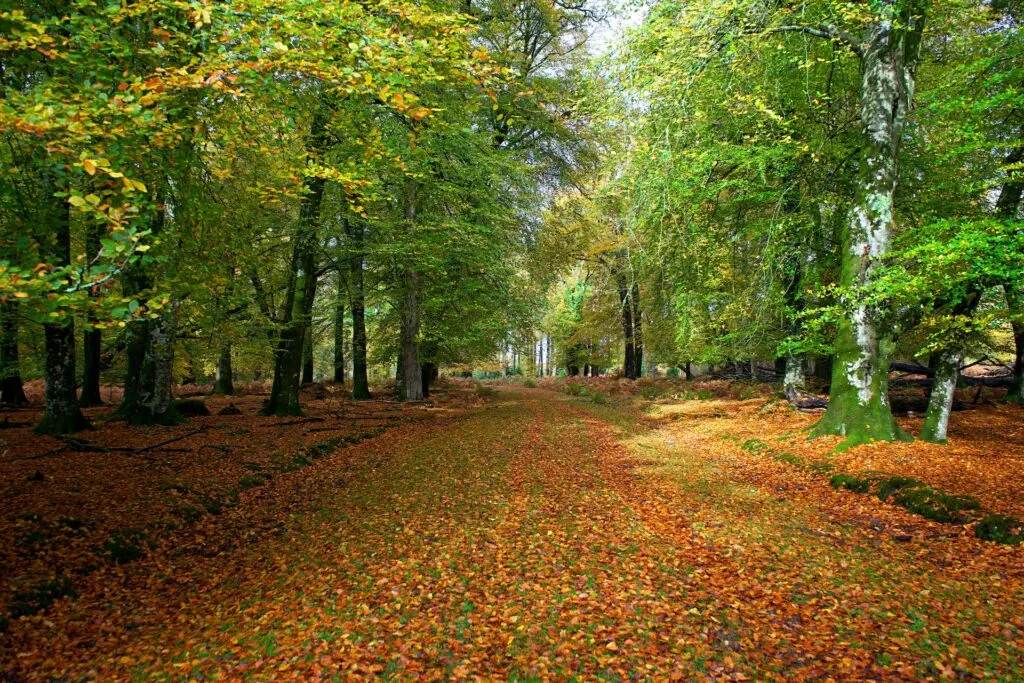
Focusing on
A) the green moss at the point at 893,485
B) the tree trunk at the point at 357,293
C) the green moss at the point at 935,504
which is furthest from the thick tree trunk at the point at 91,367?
the green moss at the point at 935,504

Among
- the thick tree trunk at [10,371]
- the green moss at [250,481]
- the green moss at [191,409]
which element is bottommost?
A: the green moss at [250,481]

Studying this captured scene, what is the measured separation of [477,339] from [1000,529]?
13878 mm

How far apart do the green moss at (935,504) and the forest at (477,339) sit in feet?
0.13

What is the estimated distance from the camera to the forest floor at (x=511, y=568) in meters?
3.61

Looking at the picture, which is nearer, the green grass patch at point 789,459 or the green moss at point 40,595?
the green moss at point 40,595

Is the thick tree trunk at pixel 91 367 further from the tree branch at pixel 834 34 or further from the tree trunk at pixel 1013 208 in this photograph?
the tree trunk at pixel 1013 208

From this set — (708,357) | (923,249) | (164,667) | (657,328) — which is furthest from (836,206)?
(164,667)

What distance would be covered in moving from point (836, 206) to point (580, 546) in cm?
964

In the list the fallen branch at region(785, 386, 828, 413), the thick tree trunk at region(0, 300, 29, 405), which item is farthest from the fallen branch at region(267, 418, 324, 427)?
the fallen branch at region(785, 386, 828, 413)

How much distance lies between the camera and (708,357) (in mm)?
16375

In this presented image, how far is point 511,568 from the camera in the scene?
5.07 metres

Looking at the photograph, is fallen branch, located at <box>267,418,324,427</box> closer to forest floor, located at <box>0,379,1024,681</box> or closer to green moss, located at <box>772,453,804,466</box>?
forest floor, located at <box>0,379,1024,681</box>

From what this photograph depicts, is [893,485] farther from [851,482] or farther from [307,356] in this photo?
[307,356]

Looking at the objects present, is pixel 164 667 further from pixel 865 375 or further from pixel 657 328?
pixel 657 328
